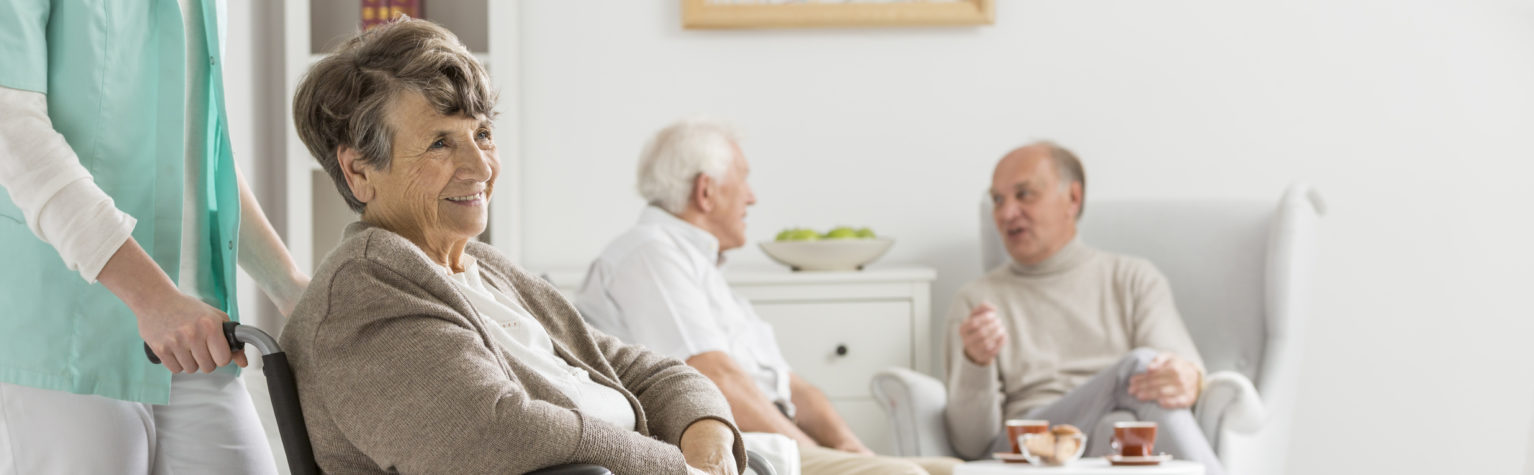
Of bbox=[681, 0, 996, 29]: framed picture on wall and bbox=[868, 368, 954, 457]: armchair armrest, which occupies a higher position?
bbox=[681, 0, 996, 29]: framed picture on wall

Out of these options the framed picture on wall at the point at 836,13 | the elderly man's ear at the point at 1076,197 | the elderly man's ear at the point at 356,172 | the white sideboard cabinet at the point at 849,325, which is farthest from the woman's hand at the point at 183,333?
Result: the framed picture on wall at the point at 836,13

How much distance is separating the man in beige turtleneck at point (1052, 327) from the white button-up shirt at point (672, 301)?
420mm

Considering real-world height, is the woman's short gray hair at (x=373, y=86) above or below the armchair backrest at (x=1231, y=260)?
above

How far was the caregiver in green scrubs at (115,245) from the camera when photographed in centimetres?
124

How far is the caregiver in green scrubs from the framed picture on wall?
2117mm

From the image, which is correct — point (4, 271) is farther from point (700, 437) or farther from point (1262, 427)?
point (1262, 427)

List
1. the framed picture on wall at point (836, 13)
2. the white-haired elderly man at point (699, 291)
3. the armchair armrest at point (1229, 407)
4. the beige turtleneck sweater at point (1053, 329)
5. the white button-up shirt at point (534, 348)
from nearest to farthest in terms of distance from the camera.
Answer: the white button-up shirt at point (534, 348), the white-haired elderly man at point (699, 291), the armchair armrest at point (1229, 407), the beige turtleneck sweater at point (1053, 329), the framed picture on wall at point (836, 13)

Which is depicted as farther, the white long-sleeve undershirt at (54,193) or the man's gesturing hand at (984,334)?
the man's gesturing hand at (984,334)

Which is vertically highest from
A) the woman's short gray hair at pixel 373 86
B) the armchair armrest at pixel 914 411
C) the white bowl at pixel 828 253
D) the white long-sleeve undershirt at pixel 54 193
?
the woman's short gray hair at pixel 373 86

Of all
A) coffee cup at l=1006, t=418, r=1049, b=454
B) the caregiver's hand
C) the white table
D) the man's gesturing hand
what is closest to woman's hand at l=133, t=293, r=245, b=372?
the caregiver's hand

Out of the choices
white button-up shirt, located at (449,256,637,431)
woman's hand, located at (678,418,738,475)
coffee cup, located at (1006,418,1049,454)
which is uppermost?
white button-up shirt, located at (449,256,637,431)

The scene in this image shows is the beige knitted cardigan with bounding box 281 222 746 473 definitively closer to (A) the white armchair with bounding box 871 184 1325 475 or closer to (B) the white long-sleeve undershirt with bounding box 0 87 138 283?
(B) the white long-sleeve undershirt with bounding box 0 87 138 283

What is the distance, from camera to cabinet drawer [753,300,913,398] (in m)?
3.15

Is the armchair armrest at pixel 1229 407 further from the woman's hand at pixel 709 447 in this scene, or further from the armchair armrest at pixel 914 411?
the woman's hand at pixel 709 447
